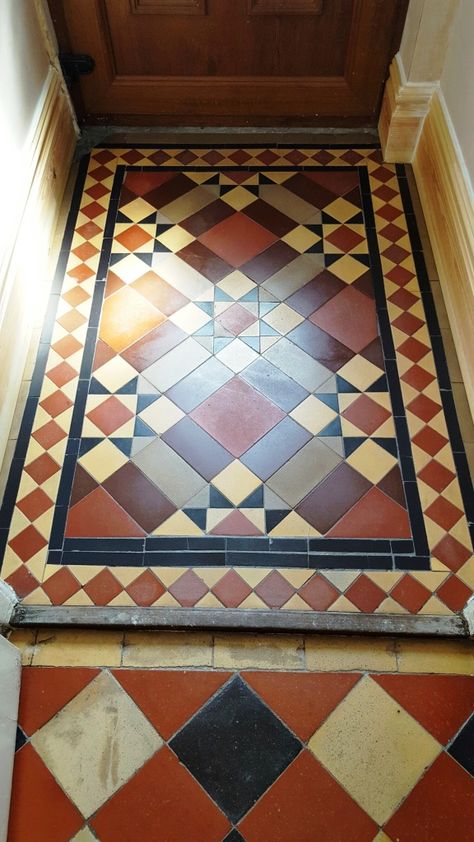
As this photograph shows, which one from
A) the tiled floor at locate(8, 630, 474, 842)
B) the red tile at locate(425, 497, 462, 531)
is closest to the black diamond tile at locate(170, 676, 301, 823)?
the tiled floor at locate(8, 630, 474, 842)

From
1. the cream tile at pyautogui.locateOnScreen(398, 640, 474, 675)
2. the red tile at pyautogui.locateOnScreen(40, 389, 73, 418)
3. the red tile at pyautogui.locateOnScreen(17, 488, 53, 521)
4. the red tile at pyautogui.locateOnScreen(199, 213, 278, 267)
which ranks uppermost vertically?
the red tile at pyautogui.locateOnScreen(199, 213, 278, 267)

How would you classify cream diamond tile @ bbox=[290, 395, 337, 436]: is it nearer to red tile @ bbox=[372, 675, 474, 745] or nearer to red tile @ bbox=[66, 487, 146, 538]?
red tile @ bbox=[66, 487, 146, 538]

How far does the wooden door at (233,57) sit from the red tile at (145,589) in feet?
7.11

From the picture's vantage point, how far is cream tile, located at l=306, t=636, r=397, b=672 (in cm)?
182

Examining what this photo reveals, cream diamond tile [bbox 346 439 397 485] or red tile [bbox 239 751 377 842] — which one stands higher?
cream diamond tile [bbox 346 439 397 485]

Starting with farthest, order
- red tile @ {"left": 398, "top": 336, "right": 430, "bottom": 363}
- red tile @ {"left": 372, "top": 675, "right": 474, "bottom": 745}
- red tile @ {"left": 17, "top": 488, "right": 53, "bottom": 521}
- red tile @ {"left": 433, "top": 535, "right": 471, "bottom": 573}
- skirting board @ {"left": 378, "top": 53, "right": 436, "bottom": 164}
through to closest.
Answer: skirting board @ {"left": 378, "top": 53, "right": 436, "bottom": 164} → red tile @ {"left": 398, "top": 336, "right": 430, "bottom": 363} → red tile @ {"left": 17, "top": 488, "right": 53, "bottom": 521} → red tile @ {"left": 433, "top": 535, "right": 471, "bottom": 573} → red tile @ {"left": 372, "top": 675, "right": 474, "bottom": 745}

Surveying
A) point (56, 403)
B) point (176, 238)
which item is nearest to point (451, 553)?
point (56, 403)

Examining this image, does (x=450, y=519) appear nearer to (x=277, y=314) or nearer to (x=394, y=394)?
(x=394, y=394)

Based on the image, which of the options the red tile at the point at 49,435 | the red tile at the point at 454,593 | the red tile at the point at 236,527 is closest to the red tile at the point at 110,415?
the red tile at the point at 49,435

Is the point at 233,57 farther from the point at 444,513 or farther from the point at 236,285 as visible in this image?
the point at 444,513

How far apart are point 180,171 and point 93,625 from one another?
2.00 meters

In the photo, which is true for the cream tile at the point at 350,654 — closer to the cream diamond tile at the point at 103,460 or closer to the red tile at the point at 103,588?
the red tile at the point at 103,588

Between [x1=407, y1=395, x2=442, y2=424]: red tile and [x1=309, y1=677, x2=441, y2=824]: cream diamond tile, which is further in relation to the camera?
[x1=407, y1=395, x2=442, y2=424]: red tile

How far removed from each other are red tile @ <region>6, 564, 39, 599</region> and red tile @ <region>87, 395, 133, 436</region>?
0.52 metres
